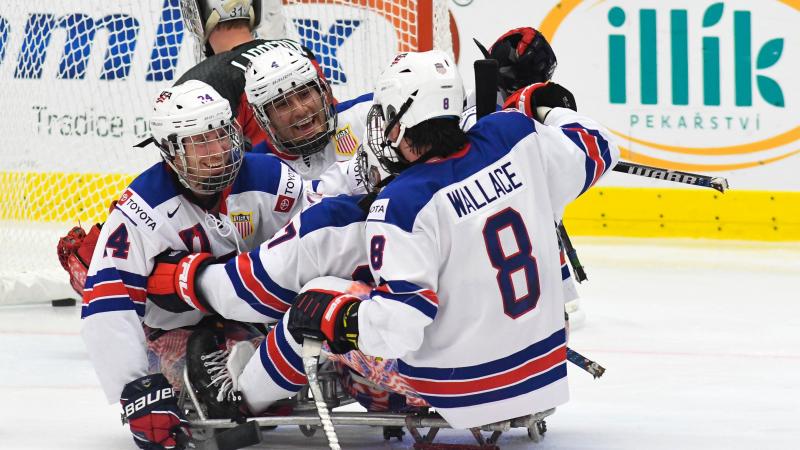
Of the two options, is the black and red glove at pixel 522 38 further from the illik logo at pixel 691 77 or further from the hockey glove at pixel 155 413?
the illik logo at pixel 691 77

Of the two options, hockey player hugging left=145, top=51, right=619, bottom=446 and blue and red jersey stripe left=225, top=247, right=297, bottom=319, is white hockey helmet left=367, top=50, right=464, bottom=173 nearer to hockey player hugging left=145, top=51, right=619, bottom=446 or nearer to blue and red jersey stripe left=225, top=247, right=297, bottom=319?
hockey player hugging left=145, top=51, right=619, bottom=446

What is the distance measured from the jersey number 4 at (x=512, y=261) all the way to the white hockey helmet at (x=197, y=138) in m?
0.68

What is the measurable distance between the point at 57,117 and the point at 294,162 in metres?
2.80

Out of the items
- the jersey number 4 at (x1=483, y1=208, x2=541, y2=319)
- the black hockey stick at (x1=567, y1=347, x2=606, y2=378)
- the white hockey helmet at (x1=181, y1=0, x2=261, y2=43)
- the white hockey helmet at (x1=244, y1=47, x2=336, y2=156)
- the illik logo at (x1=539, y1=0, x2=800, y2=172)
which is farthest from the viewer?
the illik logo at (x1=539, y1=0, x2=800, y2=172)

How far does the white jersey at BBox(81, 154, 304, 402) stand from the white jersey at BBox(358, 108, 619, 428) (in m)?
0.60

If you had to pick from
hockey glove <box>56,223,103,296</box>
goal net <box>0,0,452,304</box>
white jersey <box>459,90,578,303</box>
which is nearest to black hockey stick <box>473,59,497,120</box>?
white jersey <box>459,90,578,303</box>

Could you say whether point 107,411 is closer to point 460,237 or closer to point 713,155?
point 460,237

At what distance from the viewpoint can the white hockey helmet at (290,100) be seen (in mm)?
3420

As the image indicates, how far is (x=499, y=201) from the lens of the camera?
2768 mm

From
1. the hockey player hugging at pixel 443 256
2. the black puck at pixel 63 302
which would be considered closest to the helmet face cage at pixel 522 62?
the hockey player hugging at pixel 443 256

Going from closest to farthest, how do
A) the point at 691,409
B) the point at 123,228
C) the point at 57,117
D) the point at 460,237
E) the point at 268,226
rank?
1. the point at 460,237
2. the point at 123,228
3. the point at 268,226
4. the point at 691,409
5. the point at 57,117

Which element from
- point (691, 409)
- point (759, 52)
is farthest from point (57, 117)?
point (691, 409)

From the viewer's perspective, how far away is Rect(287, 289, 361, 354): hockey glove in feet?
8.96

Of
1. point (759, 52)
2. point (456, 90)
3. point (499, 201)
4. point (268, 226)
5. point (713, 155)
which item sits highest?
point (456, 90)
